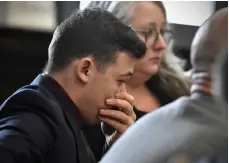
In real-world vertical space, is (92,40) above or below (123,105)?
above

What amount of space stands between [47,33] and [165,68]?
0.23 meters

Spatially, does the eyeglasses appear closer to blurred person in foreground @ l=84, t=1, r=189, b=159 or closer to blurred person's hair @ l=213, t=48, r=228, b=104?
blurred person in foreground @ l=84, t=1, r=189, b=159

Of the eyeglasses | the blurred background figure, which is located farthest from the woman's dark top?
the eyeglasses

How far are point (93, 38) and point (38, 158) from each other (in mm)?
192

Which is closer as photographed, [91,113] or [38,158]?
[38,158]

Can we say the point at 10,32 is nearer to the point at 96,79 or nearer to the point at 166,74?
the point at 96,79

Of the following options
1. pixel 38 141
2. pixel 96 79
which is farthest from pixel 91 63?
pixel 38 141

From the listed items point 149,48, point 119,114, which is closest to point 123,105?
point 119,114

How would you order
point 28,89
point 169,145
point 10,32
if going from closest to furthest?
point 169,145 → point 28,89 → point 10,32

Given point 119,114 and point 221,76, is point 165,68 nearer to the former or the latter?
point 119,114

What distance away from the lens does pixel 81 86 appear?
2.05 feet

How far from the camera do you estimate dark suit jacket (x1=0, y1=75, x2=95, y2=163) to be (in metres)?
0.52

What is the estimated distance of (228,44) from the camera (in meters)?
0.54

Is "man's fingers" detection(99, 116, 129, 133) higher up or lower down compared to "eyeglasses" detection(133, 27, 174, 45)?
lower down
